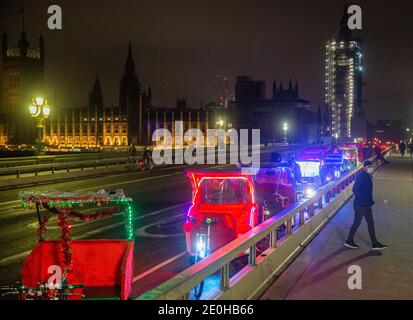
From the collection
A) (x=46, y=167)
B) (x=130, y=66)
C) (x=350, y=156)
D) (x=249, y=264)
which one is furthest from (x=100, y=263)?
(x=130, y=66)

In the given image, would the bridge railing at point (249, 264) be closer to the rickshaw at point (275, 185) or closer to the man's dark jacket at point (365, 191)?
the rickshaw at point (275, 185)

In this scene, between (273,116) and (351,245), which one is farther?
(273,116)

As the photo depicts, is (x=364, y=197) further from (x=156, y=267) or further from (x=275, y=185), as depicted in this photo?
(x=156, y=267)

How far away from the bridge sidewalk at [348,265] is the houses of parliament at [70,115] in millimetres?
127355

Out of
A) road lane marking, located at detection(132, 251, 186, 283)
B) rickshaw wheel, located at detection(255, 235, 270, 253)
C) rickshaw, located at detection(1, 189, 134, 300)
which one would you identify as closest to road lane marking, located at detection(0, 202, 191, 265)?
road lane marking, located at detection(132, 251, 186, 283)

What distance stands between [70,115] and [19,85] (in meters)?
17.8

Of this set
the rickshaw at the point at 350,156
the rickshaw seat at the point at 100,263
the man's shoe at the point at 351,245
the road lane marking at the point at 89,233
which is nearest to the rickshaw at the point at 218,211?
the rickshaw seat at the point at 100,263

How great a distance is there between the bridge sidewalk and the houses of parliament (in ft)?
418

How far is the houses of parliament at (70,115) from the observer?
144 meters

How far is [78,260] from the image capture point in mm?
6535

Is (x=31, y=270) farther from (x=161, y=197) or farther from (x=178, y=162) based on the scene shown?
(x=178, y=162)

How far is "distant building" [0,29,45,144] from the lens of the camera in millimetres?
146750

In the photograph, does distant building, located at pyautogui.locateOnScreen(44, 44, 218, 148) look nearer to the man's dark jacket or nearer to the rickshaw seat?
the man's dark jacket
